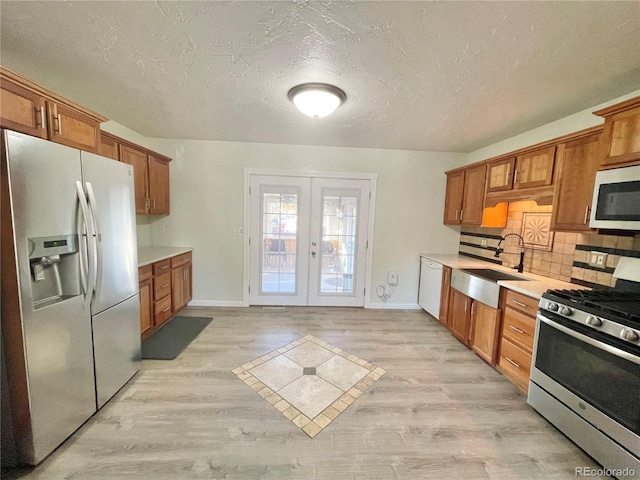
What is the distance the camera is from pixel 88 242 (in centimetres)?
156

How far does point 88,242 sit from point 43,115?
800 millimetres

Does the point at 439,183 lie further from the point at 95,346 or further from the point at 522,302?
the point at 95,346

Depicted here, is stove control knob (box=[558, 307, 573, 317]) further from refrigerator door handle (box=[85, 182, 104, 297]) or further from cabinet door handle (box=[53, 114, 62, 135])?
cabinet door handle (box=[53, 114, 62, 135])

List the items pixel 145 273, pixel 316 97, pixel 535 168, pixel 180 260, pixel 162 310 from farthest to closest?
pixel 180 260 < pixel 162 310 < pixel 145 273 < pixel 535 168 < pixel 316 97

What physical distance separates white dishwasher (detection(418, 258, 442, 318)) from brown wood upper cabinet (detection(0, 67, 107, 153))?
3.87 metres

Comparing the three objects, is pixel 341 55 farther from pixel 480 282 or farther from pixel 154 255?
pixel 154 255

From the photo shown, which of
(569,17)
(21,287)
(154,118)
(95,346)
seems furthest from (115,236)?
(569,17)

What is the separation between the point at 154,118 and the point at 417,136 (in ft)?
10.1

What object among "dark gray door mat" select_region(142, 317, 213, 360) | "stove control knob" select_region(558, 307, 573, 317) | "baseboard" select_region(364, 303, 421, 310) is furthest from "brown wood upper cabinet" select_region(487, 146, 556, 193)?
"dark gray door mat" select_region(142, 317, 213, 360)

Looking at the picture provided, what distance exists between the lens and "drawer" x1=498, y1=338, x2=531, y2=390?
2008 millimetres

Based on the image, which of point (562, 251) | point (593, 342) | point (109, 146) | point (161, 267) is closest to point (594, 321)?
point (593, 342)

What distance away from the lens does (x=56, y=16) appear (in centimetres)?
132

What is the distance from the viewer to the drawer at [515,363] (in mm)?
2008

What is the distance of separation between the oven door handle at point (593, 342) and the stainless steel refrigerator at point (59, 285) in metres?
3.12
